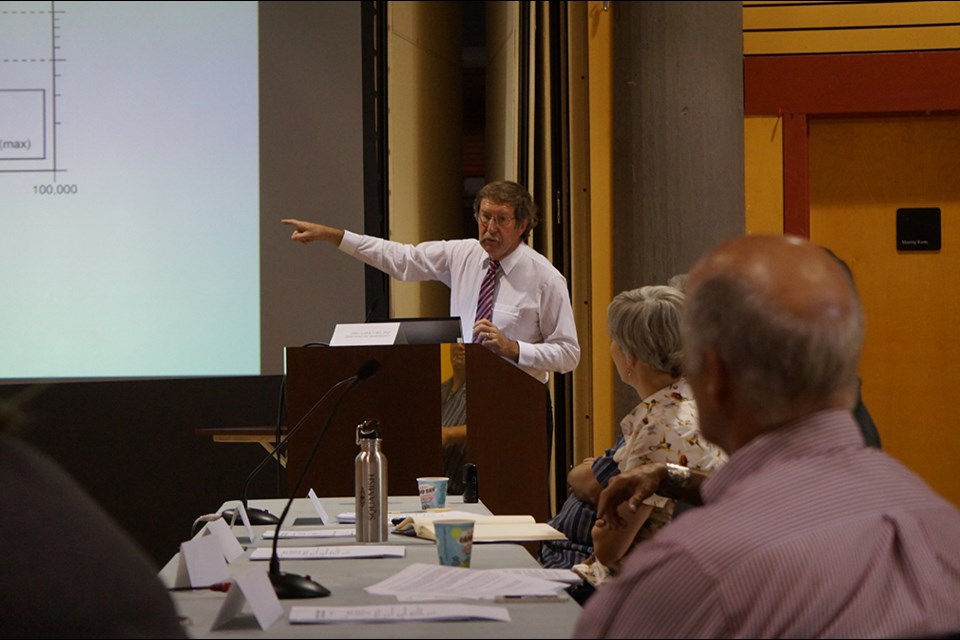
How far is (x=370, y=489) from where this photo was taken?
7.06ft

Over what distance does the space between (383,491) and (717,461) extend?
0.66 metres

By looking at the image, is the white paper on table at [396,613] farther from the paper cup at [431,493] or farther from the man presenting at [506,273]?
the man presenting at [506,273]

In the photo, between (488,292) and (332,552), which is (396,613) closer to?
(332,552)

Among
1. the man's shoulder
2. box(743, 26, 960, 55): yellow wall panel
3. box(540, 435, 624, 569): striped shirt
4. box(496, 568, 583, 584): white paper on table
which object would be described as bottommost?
box(540, 435, 624, 569): striped shirt

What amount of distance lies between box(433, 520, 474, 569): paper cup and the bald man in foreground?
749 mm

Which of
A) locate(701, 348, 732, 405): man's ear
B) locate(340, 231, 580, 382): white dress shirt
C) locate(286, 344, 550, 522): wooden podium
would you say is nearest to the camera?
locate(701, 348, 732, 405): man's ear

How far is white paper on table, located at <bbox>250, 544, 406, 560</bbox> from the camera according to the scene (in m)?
2.00

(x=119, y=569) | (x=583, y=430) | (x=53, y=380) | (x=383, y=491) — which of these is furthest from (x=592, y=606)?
(x=53, y=380)

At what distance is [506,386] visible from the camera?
3.47 metres

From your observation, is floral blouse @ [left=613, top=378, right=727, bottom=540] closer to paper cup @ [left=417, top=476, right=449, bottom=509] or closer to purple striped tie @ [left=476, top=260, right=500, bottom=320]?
paper cup @ [left=417, top=476, right=449, bottom=509]

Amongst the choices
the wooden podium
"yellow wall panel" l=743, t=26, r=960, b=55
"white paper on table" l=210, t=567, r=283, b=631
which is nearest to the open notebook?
"white paper on table" l=210, t=567, r=283, b=631

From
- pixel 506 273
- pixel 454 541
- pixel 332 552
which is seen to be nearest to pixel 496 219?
pixel 506 273

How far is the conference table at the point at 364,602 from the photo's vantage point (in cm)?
142

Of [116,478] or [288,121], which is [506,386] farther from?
[116,478]
